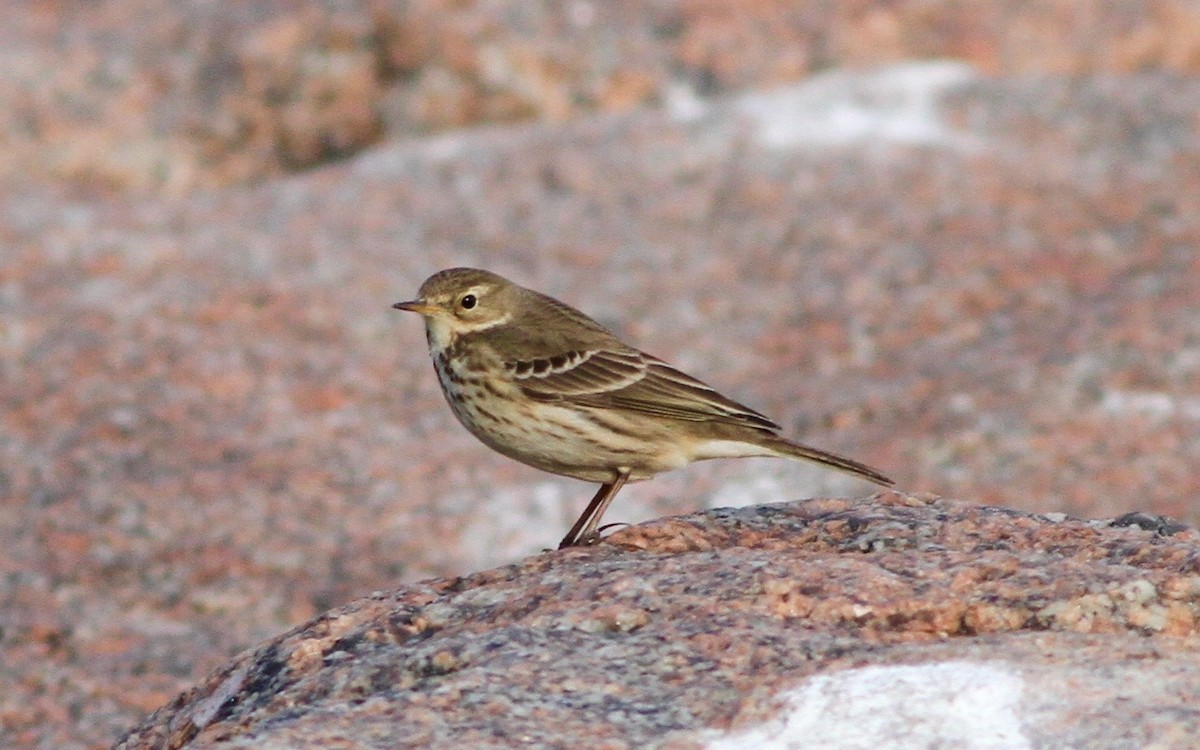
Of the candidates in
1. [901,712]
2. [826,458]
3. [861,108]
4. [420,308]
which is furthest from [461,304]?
[861,108]

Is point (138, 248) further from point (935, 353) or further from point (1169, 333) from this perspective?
point (1169, 333)

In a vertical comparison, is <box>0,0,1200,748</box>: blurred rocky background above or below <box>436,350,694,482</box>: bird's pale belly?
above

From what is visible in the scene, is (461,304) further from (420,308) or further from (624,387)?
(624,387)

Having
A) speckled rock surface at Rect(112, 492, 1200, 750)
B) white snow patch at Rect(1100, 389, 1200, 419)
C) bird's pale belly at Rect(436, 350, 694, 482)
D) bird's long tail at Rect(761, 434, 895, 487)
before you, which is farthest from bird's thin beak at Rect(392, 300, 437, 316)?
white snow patch at Rect(1100, 389, 1200, 419)

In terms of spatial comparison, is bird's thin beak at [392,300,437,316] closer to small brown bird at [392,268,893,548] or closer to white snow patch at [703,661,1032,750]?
small brown bird at [392,268,893,548]

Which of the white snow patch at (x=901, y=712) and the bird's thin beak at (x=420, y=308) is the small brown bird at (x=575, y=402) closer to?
the bird's thin beak at (x=420, y=308)

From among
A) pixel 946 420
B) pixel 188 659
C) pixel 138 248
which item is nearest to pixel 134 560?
pixel 188 659
